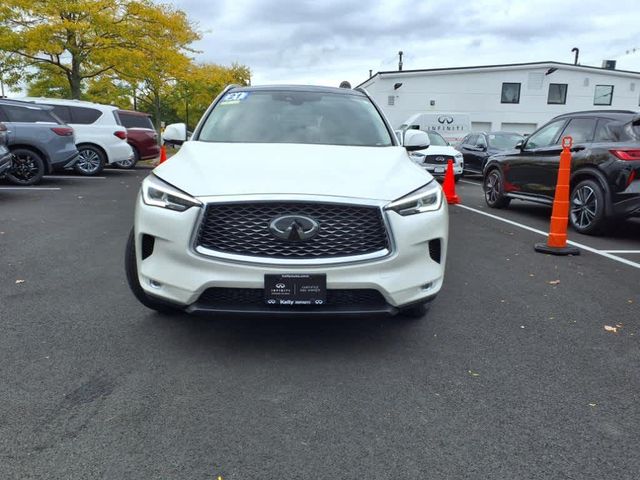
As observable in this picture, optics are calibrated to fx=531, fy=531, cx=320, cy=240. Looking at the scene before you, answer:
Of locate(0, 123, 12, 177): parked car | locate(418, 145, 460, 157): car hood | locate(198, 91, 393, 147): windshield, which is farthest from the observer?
locate(418, 145, 460, 157): car hood

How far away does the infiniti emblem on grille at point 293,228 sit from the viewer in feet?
9.46

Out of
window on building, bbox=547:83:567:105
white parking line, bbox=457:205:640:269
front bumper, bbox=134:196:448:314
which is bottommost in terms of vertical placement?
white parking line, bbox=457:205:640:269

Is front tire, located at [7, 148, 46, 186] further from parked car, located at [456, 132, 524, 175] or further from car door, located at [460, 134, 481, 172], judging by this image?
car door, located at [460, 134, 481, 172]

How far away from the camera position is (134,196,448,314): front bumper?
2.89 meters

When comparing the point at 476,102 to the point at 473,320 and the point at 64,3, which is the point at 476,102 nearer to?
the point at 64,3

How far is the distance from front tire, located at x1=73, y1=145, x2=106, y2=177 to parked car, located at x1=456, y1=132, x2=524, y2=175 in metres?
10.4

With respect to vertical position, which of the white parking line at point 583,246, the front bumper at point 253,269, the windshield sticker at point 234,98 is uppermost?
the windshield sticker at point 234,98

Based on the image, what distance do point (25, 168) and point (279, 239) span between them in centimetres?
1025

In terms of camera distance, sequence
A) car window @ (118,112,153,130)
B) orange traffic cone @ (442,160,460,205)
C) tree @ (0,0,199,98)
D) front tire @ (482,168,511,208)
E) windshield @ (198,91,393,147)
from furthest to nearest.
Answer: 1. tree @ (0,0,199,98)
2. car window @ (118,112,153,130)
3. orange traffic cone @ (442,160,460,205)
4. front tire @ (482,168,511,208)
5. windshield @ (198,91,393,147)

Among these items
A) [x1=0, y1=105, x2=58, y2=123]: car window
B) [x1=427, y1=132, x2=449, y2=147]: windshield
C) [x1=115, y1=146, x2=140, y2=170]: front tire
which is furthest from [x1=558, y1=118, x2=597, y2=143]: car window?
[x1=115, y1=146, x2=140, y2=170]: front tire

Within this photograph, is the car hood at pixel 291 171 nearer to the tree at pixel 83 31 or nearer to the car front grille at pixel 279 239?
the car front grille at pixel 279 239

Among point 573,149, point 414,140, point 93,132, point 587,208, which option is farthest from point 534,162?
point 93,132

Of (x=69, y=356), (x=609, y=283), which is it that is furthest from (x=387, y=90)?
(x=69, y=356)

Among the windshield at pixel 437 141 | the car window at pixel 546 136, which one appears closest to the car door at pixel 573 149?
the car window at pixel 546 136
